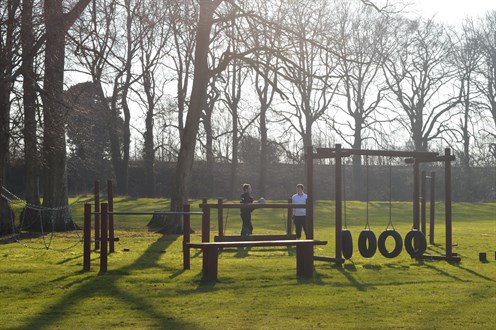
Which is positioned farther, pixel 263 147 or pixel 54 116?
pixel 263 147

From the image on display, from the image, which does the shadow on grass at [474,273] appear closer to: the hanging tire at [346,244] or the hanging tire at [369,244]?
the hanging tire at [369,244]

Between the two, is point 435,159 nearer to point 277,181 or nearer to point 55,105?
point 55,105

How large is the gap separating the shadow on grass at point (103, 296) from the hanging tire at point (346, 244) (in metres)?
3.79

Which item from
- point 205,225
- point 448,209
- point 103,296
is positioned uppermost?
Result: point 448,209

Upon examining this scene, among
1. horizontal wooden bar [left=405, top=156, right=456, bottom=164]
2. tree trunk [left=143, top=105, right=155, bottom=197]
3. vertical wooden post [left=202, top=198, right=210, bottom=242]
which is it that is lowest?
vertical wooden post [left=202, top=198, right=210, bottom=242]

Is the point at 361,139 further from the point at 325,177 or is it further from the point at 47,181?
the point at 47,181

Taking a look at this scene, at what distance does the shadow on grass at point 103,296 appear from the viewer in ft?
31.8

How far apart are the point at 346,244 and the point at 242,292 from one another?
179 inches

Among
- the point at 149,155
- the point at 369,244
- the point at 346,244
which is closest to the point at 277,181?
the point at 149,155

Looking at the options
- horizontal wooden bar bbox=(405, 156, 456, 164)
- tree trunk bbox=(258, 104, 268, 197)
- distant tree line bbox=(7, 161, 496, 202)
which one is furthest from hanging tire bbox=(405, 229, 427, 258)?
tree trunk bbox=(258, 104, 268, 197)

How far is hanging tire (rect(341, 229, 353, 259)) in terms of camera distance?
16500mm

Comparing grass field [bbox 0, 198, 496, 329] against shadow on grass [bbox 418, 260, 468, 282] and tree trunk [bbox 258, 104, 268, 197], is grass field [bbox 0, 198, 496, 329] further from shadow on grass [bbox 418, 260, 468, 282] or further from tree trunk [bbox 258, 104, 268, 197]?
tree trunk [bbox 258, 104, 268, 197]

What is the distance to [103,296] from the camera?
12.1m

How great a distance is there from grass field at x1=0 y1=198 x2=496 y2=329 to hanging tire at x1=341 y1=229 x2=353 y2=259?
11.4 inches
